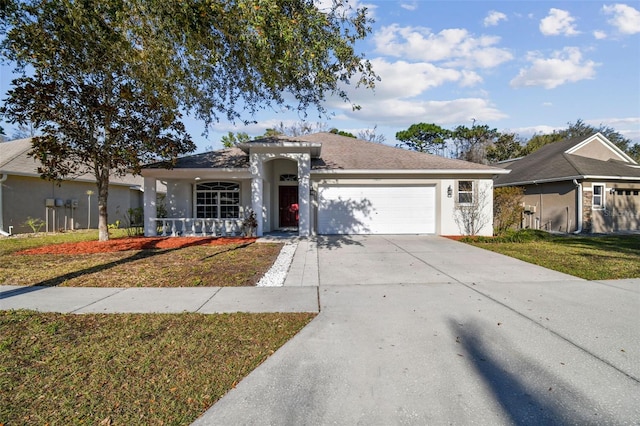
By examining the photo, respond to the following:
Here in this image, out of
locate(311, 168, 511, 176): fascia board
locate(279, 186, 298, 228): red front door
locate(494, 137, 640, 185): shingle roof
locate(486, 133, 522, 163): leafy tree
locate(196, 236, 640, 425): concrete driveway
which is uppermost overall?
locate(486, 133, 522, 163): leafy tree

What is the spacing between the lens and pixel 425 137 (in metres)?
40.9

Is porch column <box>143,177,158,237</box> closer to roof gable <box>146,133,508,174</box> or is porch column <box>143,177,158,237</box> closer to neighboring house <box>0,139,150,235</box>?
roof gable <box>146,133,508,174</box>

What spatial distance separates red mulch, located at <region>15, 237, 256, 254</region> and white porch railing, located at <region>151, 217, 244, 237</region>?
0.85 m

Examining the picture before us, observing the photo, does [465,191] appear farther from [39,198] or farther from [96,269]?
[39,198]

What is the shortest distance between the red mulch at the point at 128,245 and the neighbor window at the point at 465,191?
913 cm

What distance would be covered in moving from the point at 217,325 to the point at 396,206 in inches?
448

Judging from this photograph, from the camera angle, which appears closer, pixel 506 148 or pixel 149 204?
pixel 149 204

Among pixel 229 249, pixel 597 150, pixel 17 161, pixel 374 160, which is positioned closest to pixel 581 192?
pixel 597 150

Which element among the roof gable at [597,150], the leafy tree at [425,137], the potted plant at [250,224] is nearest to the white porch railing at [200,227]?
the potted plant at [250,224]

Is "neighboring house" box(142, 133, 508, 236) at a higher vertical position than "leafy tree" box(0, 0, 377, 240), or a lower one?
lower

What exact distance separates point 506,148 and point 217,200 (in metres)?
33.8

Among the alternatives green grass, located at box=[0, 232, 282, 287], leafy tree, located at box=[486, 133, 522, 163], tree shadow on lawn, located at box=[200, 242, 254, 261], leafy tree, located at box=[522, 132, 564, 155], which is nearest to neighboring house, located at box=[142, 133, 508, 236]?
tree shadow on lawn, located at box=[200, 242, 254, 261]

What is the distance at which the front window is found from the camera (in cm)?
1532

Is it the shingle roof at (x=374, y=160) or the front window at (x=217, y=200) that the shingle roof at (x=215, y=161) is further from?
the shingle roof at (x=374, y=160)
